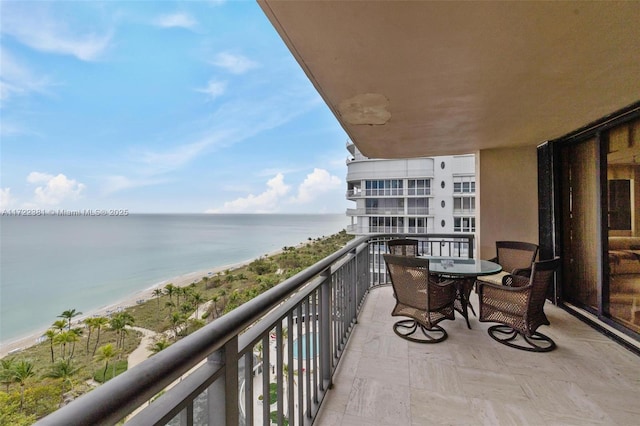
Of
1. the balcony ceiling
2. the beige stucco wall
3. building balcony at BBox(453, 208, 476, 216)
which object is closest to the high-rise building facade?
building balcony at BBox(453, 208, 476, 216)

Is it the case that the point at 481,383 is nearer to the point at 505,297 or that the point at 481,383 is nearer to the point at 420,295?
the point at 420,295

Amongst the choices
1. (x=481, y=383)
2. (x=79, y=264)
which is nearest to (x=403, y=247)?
(x=481, y=383)

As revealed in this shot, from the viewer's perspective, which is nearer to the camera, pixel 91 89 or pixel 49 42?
pixel 49 42

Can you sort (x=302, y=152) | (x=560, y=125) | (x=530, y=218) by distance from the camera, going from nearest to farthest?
(x=560, y=125) → (x=530, y=218) → (x=302, y=152)

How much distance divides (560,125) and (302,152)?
35007mm

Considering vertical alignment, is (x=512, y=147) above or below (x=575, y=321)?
above

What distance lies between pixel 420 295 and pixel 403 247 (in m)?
1.60

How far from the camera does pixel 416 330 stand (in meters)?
3.06

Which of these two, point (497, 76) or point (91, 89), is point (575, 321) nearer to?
point (497, 76)

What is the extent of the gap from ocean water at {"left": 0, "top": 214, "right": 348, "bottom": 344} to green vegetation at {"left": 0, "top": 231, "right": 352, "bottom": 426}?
2.82 m

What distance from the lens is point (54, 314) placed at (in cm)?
1418

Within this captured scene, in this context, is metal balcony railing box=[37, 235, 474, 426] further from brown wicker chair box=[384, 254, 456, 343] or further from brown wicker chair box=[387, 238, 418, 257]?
brown wicker chair box=[387, 238, 418, 257]

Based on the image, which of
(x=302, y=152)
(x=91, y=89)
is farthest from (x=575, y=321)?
(x=302, y=152)

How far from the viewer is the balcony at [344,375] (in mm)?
649
